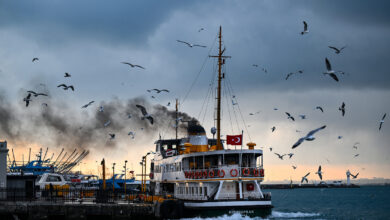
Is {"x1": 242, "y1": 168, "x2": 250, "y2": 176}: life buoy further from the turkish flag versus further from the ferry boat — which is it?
the turkish flag

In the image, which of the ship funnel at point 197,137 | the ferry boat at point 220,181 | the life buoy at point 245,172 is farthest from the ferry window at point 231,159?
the ship funnel at point 197,137

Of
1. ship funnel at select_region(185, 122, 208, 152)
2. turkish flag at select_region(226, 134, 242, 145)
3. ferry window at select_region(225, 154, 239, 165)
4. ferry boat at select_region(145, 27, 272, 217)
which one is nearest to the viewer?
ferry boat at select_region(145, 27, 272, 217)

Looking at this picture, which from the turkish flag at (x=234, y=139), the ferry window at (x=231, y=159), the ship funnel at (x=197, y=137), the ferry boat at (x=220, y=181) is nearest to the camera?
the ferry boat at (x=220, y=181)

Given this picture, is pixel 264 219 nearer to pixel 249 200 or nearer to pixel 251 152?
pixel 249 200

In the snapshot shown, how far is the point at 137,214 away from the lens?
49.3 metres

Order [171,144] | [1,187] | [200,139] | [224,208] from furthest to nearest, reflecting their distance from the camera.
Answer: [171,144] < [200,139] < [1,187] < [224,208]

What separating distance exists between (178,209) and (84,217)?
814 centimetres

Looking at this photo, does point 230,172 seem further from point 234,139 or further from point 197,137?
point 197,137

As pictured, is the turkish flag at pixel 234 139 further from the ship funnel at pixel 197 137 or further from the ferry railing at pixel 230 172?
the ship funnel at pixel 197 137

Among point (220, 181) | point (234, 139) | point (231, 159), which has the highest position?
point (234, 139)

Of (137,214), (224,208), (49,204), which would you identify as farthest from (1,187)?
(224,208)

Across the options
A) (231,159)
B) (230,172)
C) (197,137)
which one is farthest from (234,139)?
(197,137)

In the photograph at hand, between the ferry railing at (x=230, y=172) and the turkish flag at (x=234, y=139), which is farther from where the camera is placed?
the turkish flag at (x=234, y=139)

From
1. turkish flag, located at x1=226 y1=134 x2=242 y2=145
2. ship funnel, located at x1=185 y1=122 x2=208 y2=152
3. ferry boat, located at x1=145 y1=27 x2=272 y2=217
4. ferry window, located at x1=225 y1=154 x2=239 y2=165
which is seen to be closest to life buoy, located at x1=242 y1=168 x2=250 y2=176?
ferry boat, located at x1=145 y1=27 x2=272 y2=217
